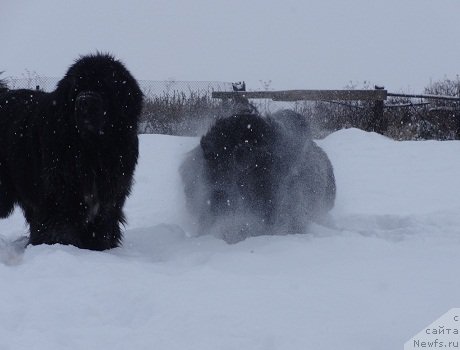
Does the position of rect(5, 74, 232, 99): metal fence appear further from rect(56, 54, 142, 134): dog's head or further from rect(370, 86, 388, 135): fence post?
rect(56, 54, 142, 134): dog's head

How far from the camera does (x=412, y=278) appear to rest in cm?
268

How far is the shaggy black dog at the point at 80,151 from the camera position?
3.46m

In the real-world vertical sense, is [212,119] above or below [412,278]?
above

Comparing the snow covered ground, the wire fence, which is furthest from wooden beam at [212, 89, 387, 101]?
the snow covered ground

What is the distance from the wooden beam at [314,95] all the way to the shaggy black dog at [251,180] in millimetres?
6025

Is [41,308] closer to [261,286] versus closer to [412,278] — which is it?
[261,286]

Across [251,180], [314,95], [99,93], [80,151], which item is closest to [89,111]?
[99,93]

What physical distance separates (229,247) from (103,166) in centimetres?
105

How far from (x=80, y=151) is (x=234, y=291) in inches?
63.1

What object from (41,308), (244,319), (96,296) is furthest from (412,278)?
(41,308)

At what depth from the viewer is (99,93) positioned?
346 centimetres

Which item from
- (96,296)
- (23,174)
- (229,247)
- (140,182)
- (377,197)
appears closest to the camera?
(96,296)

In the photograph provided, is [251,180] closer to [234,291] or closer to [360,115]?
[234,291]

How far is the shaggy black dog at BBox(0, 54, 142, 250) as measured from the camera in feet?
11.4
